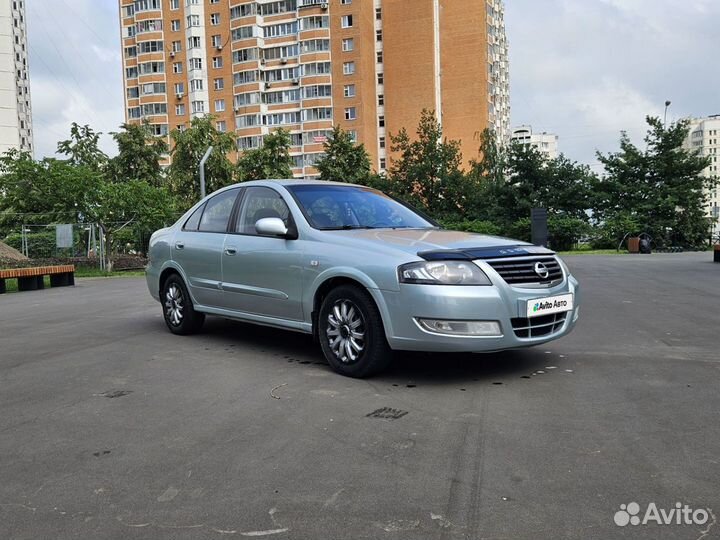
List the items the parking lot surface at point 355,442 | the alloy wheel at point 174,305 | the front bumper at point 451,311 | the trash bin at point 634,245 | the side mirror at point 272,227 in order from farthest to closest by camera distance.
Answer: the trash bin at point 634,245 < the alloy wheel at point 174,305 < the side mirror at point 272,227 < the front bumper at point 451,311 < the parking lot surface at point 355,442

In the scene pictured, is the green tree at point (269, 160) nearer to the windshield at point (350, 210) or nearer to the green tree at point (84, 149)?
the green tree at point (84, 149)

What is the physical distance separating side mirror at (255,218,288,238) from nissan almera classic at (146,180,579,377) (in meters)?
0.01

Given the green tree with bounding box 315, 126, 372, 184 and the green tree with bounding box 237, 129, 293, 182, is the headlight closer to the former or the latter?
the green tree with bounding box 315, 126, 372, 184

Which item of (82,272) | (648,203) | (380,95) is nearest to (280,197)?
(82,272)

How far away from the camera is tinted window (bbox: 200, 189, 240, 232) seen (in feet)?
23.0

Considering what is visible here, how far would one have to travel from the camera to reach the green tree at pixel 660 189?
37188 mm

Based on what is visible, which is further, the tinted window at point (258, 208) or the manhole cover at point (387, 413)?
the tinted window at point (258, 208)

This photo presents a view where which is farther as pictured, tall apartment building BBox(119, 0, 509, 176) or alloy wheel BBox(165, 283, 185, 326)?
tall apartment building BBox(119, 0, 509, 176)

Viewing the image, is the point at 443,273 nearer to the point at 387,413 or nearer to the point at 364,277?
the point at 364,277

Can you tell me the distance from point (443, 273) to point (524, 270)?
0.72 m

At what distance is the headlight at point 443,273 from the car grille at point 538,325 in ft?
1.47

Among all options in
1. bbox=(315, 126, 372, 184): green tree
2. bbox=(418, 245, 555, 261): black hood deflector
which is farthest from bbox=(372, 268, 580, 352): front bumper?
bbox=(315, 126, 372, 184): green tree

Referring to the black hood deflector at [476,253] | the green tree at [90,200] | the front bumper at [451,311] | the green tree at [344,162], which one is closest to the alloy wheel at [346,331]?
the front bumper at [451,311]

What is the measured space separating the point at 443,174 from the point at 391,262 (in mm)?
39913
